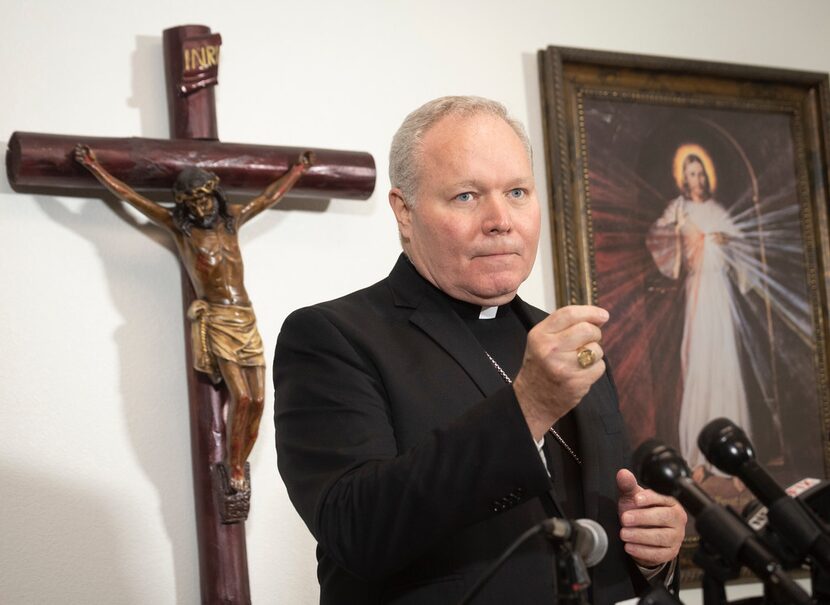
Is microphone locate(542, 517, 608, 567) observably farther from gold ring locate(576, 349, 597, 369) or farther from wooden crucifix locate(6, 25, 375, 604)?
wooden crucifix locate(6, 25, 375, 604)

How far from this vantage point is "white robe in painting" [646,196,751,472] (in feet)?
14.4

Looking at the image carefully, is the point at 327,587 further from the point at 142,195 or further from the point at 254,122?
the point at 254,122

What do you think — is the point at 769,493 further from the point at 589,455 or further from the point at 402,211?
the point at 402,211

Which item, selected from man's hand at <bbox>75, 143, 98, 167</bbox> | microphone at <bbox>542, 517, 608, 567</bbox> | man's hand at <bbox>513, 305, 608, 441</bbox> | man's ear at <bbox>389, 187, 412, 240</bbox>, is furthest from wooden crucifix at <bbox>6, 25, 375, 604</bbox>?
microphone at <bbox>542, 517, 608, 567</bbox>

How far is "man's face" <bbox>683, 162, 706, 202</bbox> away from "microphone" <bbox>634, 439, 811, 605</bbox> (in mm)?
3354

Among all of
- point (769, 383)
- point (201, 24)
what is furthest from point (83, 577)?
point (769, 383)

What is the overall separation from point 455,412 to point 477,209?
41 cm

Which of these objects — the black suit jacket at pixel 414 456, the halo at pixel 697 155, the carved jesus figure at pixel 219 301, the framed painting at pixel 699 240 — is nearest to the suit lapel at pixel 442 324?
the black suit jacket at pixel 414 456

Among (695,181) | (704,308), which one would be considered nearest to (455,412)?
A: (704,308)

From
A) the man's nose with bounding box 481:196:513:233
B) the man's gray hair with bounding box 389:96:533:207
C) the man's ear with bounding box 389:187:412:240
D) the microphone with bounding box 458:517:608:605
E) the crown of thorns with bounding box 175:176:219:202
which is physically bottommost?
the microphone with bounding box 458:517:608:605

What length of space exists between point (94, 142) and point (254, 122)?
25.4 inches

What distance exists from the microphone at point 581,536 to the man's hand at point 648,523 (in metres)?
0.53

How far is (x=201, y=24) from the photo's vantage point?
371cm

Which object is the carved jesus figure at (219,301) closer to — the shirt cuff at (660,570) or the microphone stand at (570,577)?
the shirt cuff at (660,570)
